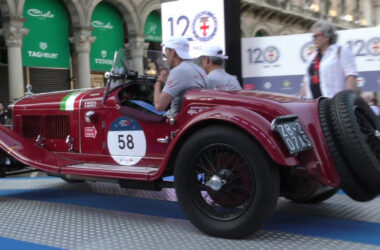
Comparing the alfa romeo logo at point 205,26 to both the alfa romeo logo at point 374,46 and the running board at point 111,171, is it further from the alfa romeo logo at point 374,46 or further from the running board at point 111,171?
the running board at point 111,171

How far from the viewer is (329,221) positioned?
370cm

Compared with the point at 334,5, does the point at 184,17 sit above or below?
below

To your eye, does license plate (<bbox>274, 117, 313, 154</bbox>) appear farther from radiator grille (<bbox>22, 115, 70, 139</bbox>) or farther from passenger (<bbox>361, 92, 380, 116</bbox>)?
passenger (<bbox>361, 92, 380, 116</bbox>)

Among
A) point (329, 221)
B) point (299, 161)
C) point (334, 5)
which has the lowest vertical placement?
point (329, 221)

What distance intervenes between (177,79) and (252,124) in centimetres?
95

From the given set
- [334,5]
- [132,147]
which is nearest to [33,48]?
[132,147]

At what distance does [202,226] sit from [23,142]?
7.74 ft

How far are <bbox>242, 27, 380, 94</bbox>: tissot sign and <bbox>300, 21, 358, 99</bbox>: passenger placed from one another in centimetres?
273

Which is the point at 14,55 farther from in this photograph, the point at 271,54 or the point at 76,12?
the point at 271,54

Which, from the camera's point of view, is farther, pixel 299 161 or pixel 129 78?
pixel 129 78

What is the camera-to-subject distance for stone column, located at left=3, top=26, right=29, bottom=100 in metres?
14.5

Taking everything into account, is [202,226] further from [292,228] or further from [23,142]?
[23,142]

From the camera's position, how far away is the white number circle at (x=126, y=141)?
159 inches

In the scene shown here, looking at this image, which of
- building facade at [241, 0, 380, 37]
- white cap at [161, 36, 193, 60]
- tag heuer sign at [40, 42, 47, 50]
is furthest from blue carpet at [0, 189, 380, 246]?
building facade at [241, 0, 380, 37]
